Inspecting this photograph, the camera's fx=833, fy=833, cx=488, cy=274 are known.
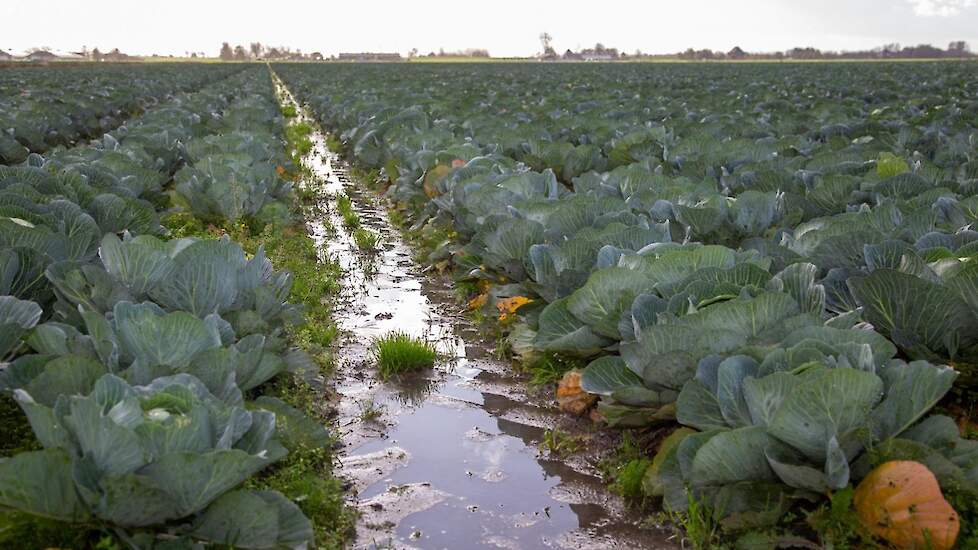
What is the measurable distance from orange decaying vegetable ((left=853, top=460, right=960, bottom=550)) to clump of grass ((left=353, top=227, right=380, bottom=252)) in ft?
18.3

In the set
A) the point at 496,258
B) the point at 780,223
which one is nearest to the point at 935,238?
the point at 780,223

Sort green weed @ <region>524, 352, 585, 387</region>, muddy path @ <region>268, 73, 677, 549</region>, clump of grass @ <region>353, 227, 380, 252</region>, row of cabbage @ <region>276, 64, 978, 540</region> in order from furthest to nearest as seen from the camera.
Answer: clump of grass @ <region>353, 227, 380, 252</region>, green weed @ <region>524, 352, 585, 387</region>, muddy path @ <region>268, 73, 677, 549</region>, row of cabbage @ <region>276, 64, 978, 540</region>

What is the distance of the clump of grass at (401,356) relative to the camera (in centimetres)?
469

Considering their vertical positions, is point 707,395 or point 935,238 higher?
point 935,238

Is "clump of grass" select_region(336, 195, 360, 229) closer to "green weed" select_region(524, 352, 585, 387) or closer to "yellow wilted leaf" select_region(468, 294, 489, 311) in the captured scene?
"yellow wilted leaf" select_region(468, 294, 489, 311)

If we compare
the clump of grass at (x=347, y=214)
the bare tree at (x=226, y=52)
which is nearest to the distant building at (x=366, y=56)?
the bare tree at (x=226, y=52)

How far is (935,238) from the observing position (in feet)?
13.1

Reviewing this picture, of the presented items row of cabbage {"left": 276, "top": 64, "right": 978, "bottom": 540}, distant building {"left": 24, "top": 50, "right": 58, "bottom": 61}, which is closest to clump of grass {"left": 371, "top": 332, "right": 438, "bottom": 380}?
row of cabbage {"left": 276, "top": 64, "right": 978, "bottom": 540}

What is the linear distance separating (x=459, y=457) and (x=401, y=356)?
3.60 feet

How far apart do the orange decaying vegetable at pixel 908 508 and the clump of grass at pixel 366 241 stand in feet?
18.3

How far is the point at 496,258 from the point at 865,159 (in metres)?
3.84

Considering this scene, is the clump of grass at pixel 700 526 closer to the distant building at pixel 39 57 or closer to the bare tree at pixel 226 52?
the distant building at pixel 39 57

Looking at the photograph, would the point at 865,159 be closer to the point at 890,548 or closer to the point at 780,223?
the point at 780,223

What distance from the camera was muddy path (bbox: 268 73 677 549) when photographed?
311cm
